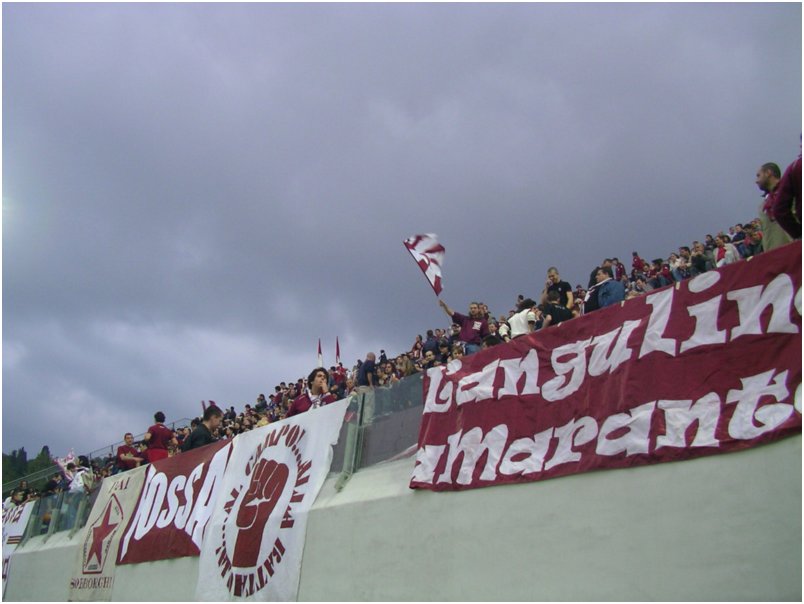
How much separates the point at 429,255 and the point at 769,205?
256 inches

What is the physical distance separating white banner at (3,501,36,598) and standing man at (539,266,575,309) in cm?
1398

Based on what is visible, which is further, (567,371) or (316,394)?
(316,394)

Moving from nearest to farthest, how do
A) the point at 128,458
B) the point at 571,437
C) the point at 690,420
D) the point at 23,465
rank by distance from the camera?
the point at 690,420 < the point at 571,437 < the point at 128,458 < the point at 23,465

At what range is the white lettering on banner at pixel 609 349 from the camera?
5.51 meters

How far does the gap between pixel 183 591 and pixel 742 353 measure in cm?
843

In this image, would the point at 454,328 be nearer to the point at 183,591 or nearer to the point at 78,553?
the point at 183,591

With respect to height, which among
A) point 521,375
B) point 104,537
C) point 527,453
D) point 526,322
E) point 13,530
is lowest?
point 527,453

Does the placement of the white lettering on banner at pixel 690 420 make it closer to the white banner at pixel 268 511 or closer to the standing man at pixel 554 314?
the standing man at pixel 554 314

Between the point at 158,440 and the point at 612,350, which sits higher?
the point at 158,440

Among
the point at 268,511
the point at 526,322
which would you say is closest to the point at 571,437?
the point at 526,322

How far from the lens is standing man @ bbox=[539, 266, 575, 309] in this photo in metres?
9.38

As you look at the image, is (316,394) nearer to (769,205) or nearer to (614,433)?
(614,433)

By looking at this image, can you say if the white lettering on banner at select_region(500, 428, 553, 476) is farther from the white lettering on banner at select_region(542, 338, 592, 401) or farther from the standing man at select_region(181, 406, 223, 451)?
the standing man at select_region(181, 406, 223, 451)

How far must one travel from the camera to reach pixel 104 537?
13.8 metres
